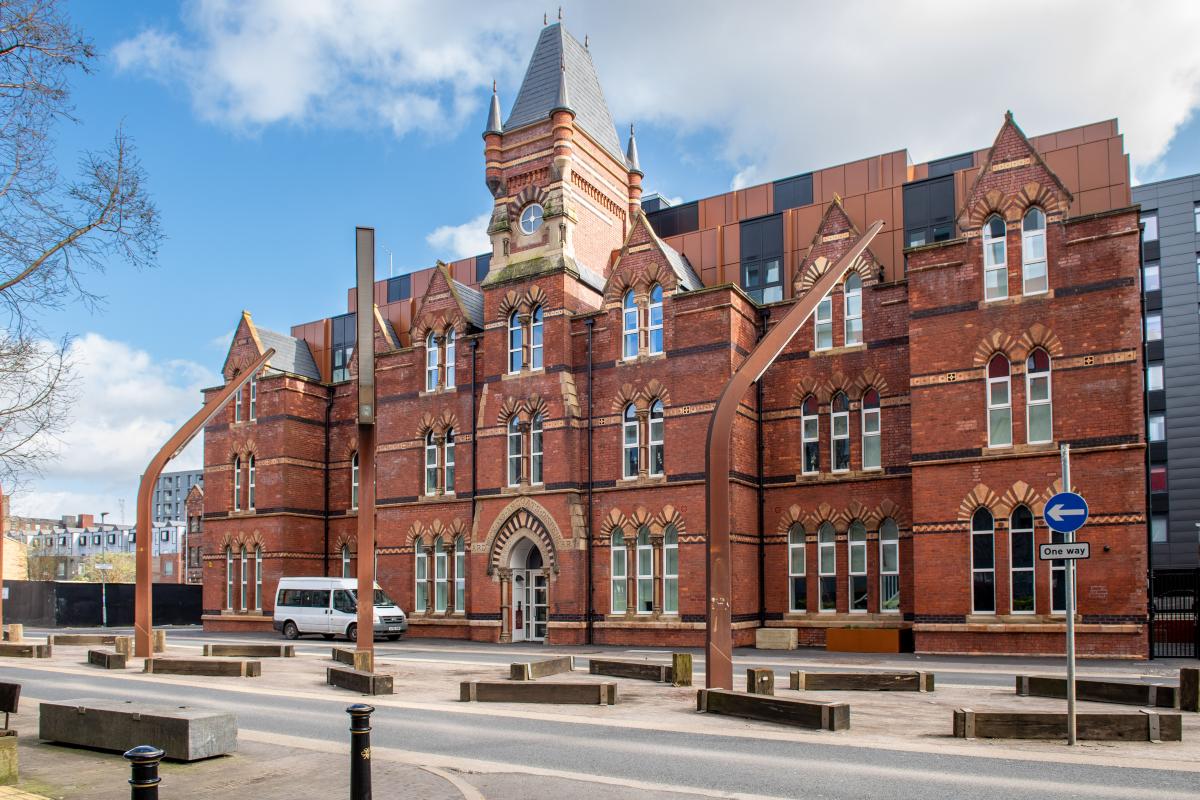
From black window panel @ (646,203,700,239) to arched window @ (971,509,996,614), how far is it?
64.9 feet

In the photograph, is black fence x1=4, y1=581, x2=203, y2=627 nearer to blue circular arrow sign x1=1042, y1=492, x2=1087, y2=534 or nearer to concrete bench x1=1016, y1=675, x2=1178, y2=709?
concrete bench x1=1016, y1=675, x2=1178, y2=709

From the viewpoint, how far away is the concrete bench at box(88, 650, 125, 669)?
23.4 metres

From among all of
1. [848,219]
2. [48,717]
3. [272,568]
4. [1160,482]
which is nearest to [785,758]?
[48,717]

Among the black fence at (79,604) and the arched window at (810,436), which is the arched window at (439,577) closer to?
the arched window at (810,436)

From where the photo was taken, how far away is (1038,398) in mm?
26625

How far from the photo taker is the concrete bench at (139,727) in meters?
11.3

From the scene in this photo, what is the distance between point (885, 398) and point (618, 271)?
374 inches

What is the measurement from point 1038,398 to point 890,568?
6605mm

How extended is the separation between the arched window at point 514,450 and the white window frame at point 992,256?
51.1ft

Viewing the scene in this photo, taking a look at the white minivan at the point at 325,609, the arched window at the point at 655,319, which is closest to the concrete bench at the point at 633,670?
the arched window at the point at 655,319

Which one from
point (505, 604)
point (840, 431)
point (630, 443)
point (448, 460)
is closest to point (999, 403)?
point (840, 431)

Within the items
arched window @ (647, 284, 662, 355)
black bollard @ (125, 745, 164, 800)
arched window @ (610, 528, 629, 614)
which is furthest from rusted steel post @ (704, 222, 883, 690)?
arched window @ (610, 528, 629, 614)

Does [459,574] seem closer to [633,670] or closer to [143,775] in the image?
[633,670]

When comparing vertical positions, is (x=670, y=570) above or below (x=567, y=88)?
below
